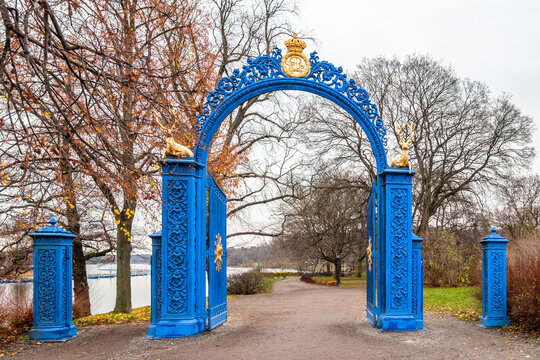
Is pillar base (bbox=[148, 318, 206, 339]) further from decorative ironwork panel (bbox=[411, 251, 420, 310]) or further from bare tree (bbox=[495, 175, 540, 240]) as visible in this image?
bare tree (bbox=[495, 175, 540, 240])

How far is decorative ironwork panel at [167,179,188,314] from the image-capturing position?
24.6ft

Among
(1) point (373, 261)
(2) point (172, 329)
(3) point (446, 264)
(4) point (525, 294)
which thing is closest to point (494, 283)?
(4) point (525, 294)

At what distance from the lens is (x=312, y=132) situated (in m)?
21.4

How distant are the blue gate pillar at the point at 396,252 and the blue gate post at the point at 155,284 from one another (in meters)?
4.02

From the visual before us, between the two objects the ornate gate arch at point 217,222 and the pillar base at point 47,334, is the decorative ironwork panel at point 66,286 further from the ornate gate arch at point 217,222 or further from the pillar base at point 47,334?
the ornate gate arch at point 217,222

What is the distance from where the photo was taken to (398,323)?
7.79 metres

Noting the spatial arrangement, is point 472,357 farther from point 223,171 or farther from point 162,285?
point 223,171

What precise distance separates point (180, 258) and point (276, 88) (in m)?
3.61

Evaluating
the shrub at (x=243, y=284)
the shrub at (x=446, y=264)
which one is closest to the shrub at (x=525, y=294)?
the shrub at (x=446, y=264)

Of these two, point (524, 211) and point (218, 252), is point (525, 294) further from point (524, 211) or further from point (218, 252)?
point (524, 211)

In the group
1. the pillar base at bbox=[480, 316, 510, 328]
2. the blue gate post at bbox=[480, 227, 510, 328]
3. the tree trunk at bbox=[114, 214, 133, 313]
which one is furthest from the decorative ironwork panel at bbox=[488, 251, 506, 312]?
the tree trunk at bbox=[114, 214, 133, 313]

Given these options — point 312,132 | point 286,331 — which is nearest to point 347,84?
point 286,331

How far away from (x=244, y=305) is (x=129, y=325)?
13.8ft

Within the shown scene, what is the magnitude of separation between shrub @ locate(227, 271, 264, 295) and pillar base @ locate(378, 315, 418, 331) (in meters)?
10.6
